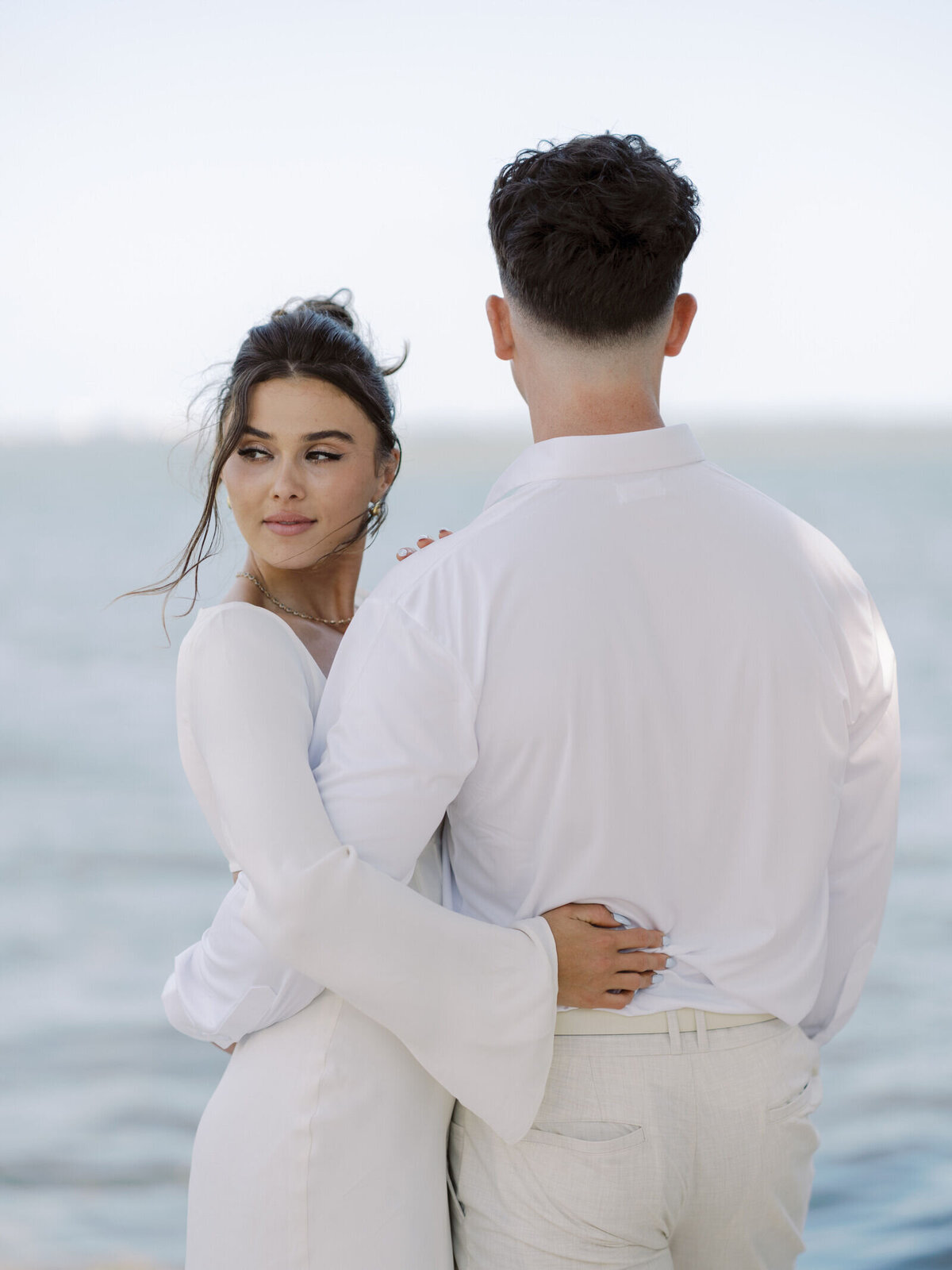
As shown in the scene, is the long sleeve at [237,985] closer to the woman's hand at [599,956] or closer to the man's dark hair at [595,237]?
the woman's hand at [599,956]

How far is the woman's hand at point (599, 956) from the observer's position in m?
1.30

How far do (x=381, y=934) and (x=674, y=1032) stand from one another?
35 cm

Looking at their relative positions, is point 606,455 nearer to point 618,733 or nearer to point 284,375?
point 618,733

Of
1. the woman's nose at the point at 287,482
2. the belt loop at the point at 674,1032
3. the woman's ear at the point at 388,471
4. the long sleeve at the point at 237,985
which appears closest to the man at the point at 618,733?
the belt loop at the point at 674,1032

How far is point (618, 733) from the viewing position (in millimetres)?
1284

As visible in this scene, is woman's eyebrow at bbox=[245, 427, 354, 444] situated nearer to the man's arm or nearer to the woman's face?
the woman's face

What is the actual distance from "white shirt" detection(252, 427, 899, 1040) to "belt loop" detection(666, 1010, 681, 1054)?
20 millimetres

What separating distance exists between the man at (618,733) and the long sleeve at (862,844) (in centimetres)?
7

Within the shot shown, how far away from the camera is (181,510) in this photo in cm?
3036

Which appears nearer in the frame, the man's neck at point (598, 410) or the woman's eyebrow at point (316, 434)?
the man's neck at point (598, 410)

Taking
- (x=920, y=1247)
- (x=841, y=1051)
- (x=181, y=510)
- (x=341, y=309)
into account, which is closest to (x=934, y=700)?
(x=841, y=1051)

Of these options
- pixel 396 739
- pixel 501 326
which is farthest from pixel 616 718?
pixel 501 326

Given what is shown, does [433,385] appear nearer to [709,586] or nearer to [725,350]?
[725,350]

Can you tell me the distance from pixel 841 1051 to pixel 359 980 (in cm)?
519
